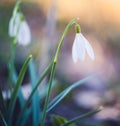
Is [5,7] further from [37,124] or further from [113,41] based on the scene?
[37,124]

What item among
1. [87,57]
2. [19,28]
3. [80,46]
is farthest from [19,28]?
[87,57]

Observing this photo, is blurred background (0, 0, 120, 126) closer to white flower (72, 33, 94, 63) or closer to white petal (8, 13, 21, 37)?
white petal (8, 13, 21, 37)

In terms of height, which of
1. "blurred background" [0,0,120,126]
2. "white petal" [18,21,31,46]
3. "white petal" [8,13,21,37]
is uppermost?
"white petal" [8,13,21,37]

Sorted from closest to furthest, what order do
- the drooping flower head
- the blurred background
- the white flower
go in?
the white flower → the drooping flower head → the blurred background

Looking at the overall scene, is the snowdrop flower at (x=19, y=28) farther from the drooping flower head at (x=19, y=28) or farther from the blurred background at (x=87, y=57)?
the blurred background at (x=87, y=57)

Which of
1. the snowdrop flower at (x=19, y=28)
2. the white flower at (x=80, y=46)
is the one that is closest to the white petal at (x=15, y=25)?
the snowdrop flower at (x=19, y=28)

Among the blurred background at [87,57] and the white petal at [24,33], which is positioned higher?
the white petal at [24,33]

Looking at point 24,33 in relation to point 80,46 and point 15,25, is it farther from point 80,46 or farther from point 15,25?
point 80,46

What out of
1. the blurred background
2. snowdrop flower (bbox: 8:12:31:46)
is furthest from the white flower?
the blurred background

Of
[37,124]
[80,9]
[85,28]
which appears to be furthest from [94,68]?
[37,124]
